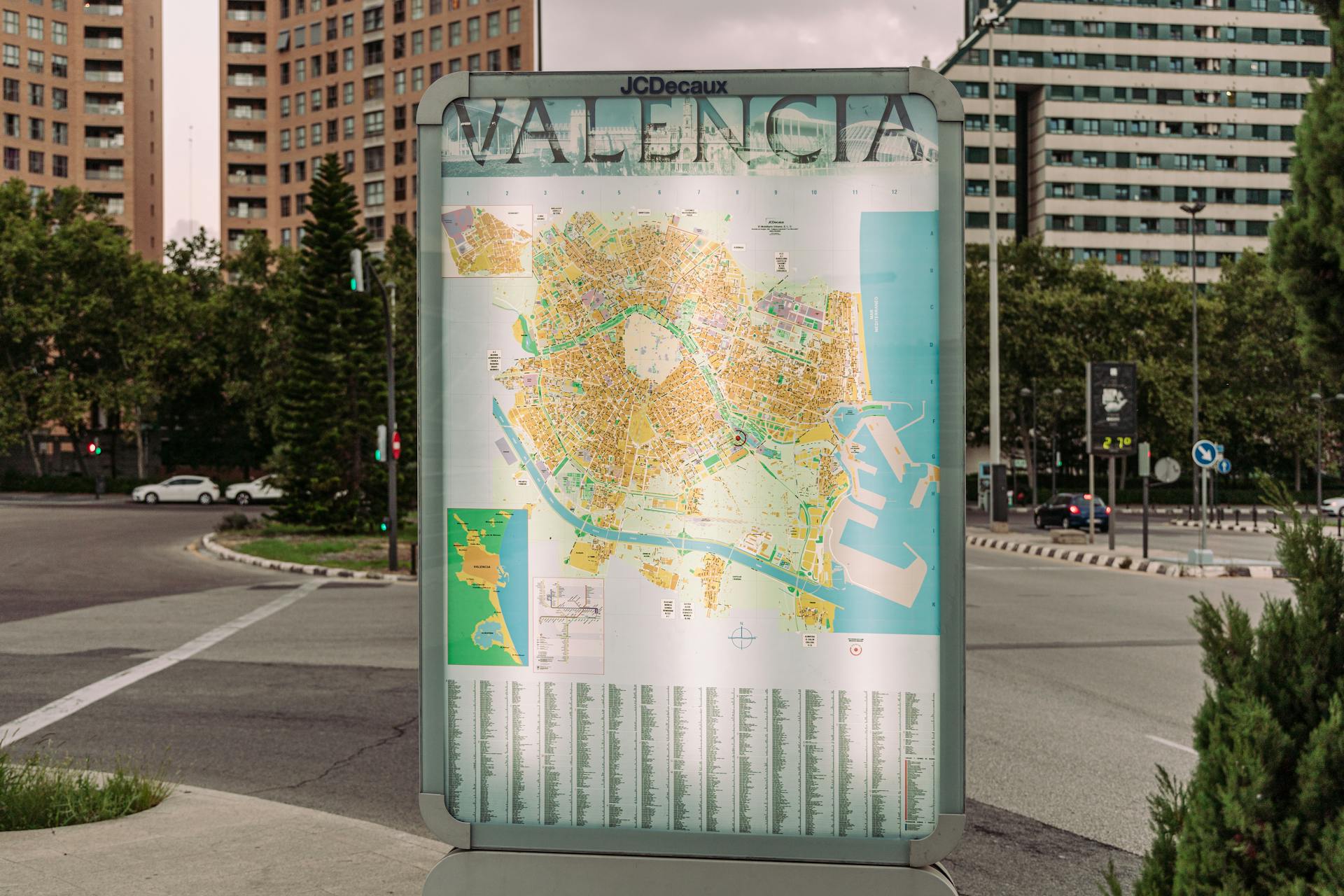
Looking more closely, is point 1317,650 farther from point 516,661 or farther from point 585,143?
point 585,143

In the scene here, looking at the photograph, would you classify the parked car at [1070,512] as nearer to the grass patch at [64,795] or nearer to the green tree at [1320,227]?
the grass patch at [64,795]

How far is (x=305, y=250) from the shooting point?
1421 inches

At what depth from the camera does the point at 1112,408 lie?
97.3 feet

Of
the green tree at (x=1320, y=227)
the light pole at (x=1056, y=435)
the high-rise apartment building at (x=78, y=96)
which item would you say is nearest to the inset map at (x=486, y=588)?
the green tree at (x=1320, y=227)

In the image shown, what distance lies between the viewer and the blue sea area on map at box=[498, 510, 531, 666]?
9.86 feet

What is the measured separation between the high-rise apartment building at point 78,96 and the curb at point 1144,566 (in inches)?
3479

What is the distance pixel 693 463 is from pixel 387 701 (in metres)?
7.47

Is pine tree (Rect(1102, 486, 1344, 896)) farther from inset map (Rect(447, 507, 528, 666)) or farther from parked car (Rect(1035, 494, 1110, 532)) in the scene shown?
parked car (Rect(1035, 494, 1110, 532))

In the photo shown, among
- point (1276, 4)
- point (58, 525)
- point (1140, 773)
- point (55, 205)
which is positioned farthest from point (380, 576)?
point (1276, 4)

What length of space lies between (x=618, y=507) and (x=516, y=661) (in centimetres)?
48

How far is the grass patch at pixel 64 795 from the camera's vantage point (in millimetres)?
5617

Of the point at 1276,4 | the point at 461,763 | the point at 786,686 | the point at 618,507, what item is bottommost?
the point at 461,763

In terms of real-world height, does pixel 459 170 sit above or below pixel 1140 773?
above

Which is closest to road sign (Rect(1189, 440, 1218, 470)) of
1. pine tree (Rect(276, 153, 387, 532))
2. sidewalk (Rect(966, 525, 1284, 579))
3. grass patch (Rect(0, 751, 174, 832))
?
sidewalk (Rect(966, 525, 1284, 579))
